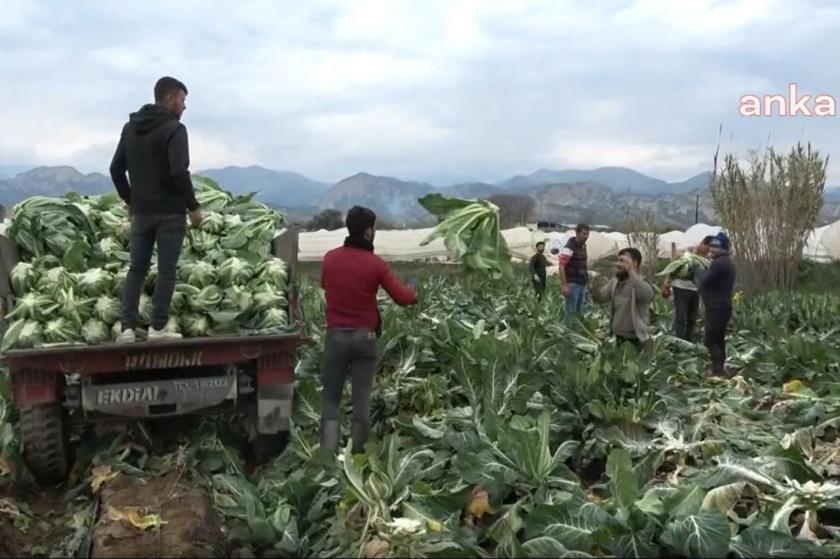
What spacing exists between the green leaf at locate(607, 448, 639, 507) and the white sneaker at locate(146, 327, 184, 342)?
2.76m

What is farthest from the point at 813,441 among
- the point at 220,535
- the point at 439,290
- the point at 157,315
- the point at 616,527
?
the point at 439,290

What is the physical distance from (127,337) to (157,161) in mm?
1132

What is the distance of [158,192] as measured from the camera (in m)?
5.44

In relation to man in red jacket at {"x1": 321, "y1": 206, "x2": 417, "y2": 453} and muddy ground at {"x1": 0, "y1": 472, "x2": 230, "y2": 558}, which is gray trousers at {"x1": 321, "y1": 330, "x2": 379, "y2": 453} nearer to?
man in red jacket at {"x1": 321, "y1": 206, "x2": 417, "y2": 453}

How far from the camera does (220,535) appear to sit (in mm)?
4270

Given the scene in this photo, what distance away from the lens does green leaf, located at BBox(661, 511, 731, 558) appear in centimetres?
361

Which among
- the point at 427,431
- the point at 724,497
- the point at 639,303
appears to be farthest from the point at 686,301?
the point at 724,497

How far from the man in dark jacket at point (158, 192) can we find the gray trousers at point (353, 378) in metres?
1.01

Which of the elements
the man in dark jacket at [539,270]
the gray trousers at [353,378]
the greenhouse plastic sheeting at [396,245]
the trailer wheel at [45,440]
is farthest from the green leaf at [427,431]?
the greenhouse plastic sheeting at [396,245]

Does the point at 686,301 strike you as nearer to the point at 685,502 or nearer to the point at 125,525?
the point at 685,502

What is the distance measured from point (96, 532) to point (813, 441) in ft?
14.2

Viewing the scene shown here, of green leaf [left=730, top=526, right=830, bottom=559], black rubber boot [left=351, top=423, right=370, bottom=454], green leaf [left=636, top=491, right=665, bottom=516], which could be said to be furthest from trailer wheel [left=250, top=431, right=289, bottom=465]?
green leaf [left=730, top=526, right=830, bottom=559]

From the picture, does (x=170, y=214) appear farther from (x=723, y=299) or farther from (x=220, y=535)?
(x=723, y=299)

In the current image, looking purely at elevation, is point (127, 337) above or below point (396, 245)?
above
